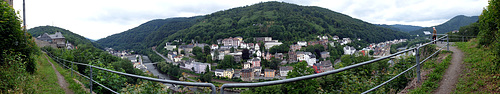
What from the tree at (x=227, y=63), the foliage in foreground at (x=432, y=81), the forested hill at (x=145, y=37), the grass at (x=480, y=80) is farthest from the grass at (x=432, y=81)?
the forested hill at (x=145, y=37)

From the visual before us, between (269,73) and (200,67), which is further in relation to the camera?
(200,67)

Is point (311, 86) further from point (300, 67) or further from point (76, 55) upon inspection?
point (76, 55)

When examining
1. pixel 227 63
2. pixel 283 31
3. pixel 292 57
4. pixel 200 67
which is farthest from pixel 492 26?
pixel 283 31

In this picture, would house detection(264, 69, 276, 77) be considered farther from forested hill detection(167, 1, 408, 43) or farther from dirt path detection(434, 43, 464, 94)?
dirt path detection(434, 43, 464, 94)

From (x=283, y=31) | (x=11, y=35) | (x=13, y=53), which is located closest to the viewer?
(x=11, y=35)

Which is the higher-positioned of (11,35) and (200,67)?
(11,35)

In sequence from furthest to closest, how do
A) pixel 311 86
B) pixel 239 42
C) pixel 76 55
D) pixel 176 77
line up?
1. pixel 239 42
2. pixel 176 77
3. pixel 76 55
4. pixel 311 86

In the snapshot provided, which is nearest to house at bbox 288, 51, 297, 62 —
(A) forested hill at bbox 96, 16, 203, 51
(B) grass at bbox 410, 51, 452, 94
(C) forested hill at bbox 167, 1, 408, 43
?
(C) forested hill at bbox 167, 1, 408, 43

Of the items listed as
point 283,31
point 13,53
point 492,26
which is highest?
point 283,31

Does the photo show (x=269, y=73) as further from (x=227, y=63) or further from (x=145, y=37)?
(x=145, y=37)

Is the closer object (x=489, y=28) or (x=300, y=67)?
(x=300, y=67)

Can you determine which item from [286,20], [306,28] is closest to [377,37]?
[306,28]
